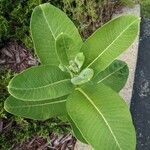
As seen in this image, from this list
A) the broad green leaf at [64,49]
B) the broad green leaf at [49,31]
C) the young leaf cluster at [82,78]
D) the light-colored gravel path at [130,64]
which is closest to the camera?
the broad green leaf at [64,49]

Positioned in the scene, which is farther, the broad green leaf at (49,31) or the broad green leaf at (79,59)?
the broad green leaf at (49,31)

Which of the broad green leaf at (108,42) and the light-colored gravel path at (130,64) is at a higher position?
the broad green leaf at (108,42)

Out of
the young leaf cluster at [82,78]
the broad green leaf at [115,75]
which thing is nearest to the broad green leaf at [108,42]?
the young leaf cluster at [82,78]

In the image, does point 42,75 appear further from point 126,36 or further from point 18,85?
point 126,36

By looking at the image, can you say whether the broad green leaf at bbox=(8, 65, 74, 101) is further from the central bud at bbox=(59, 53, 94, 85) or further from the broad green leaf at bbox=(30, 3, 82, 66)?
the broad green leaf at bbox=(30, 3, 82, 66)

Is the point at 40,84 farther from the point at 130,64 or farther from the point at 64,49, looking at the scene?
the point at 130,64

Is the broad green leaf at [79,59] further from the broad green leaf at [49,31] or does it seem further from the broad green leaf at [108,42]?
the broad green leaf at [49,31]

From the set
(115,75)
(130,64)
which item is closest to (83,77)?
(115,75)
